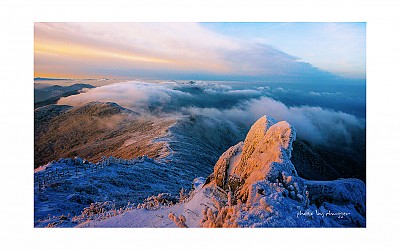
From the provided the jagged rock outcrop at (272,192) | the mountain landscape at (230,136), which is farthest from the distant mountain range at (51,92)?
the jagged rock outcrop at (272,192)

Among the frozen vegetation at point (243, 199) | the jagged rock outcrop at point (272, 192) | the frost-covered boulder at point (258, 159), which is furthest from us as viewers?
the frost-covered boulder at point (258, 159)

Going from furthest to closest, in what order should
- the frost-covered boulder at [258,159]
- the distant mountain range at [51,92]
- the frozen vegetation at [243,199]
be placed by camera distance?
the distant mountain range at [51,92]
the frost-covered boulder at [258,159]
the frozen vegetation at [243,199]

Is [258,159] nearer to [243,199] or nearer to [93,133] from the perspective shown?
[243,199]

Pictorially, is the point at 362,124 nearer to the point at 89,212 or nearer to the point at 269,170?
the point at 269,170

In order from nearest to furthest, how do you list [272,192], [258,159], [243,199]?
1. [272,192]
2. [243,199]
3. [258,159]

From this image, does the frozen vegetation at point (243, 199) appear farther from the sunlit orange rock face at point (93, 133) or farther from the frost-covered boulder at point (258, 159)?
the sunlit orange rock face at point (93, 133)

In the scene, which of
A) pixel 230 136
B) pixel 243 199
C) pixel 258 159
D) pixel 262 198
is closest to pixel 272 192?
pixel 262 198

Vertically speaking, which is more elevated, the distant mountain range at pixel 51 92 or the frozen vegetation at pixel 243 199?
the distant mountain range at pixel 51 92
